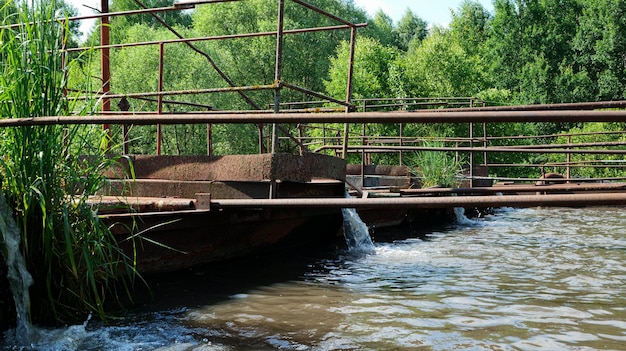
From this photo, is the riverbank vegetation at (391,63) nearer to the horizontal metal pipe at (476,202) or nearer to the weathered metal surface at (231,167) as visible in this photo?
the weathered metal surface at (231,167)

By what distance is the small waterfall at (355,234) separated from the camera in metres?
8.83

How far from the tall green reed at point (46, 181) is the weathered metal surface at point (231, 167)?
242 centimetres

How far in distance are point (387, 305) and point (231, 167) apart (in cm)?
232

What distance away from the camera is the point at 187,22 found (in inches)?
2186

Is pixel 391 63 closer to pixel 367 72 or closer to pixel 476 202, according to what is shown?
pixel 367 72

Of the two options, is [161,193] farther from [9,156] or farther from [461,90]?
[461,90]

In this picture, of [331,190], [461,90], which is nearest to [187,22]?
[461,90]

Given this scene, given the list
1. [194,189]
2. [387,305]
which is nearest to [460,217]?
[194,189]

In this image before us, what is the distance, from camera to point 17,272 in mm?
4086

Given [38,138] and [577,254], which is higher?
[38,138]

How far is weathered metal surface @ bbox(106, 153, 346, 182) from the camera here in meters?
6.88

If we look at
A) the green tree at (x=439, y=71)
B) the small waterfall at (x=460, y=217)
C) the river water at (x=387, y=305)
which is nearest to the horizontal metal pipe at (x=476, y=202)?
the river water at (x=387, y=305)

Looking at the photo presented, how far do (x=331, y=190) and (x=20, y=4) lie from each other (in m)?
4.82

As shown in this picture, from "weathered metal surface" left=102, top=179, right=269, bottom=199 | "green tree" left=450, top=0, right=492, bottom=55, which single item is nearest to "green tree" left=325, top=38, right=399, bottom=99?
"green tree" left=450, top=0, right=492, bottom=55
